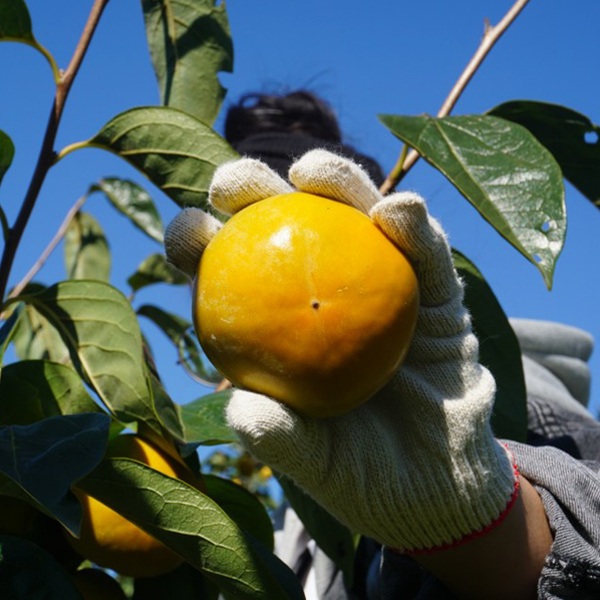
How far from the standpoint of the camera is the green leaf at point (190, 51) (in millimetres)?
1504

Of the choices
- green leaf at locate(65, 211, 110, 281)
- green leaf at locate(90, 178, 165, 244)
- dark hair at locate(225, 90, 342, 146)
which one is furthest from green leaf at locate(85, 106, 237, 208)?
dark hair at locate(225, 90, 342, 146)

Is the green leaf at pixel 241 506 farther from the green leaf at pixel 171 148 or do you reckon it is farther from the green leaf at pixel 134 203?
the green leaf at pixel 134 203

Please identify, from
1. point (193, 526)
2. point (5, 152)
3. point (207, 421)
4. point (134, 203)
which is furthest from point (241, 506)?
point (134, 203)

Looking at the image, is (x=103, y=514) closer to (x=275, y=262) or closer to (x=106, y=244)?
(x=275, y=262)

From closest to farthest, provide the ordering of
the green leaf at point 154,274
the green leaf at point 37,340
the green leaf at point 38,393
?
the green leaf at point 38,393
the green leaf at point 37,340
the green leaf at point 154,274

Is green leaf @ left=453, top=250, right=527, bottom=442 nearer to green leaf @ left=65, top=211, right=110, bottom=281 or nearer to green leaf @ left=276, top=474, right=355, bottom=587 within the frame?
green leaf @ left=276, top=474, right=355, bottom=587

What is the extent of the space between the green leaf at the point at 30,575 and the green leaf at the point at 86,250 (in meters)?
1.31

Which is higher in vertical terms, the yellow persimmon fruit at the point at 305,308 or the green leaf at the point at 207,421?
the yellow persimmon fruit at the point at 305,308

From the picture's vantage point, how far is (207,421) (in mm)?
1246

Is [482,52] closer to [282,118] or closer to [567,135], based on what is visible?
[567,135]

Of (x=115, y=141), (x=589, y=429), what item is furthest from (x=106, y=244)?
(x=589, y=429)

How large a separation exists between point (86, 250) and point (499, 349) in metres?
1.24

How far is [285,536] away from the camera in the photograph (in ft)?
6.95

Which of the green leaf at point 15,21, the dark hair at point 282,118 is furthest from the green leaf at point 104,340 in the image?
the dark hair at point 282,118
